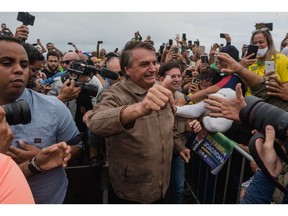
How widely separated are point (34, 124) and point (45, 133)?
0.09m

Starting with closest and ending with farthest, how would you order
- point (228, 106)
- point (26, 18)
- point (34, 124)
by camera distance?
point (34, 124), point (228, 106), point (26, 18)

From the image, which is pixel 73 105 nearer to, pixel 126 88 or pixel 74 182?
pixel 74 182

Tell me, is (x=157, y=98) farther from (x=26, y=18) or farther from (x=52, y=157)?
(x=26, y=18)

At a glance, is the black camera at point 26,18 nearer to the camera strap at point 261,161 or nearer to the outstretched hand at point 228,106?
the outstretched hand at point 228,106

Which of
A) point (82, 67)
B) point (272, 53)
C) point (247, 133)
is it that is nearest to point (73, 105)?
point (82, 67)

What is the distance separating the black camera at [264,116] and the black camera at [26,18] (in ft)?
9.08

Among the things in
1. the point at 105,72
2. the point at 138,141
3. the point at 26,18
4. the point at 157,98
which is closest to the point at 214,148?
the point at 138,141

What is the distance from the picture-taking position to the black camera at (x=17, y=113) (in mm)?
1433

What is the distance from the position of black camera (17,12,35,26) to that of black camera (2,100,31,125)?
2199 millimetres

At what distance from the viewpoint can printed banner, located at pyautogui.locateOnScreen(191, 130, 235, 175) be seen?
2.69 metres

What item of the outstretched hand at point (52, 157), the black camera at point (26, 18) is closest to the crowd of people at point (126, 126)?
the outstretched hand at point (52, 157)

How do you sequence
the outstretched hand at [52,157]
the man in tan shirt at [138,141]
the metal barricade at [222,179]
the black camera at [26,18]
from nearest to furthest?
the outstretched hand at [52,157], the man in tan shirt at [138,141], the metal barricade at [222,179], the black camera at [26,18]

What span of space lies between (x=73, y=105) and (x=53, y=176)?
1824 millimetres

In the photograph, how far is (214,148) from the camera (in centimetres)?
289
